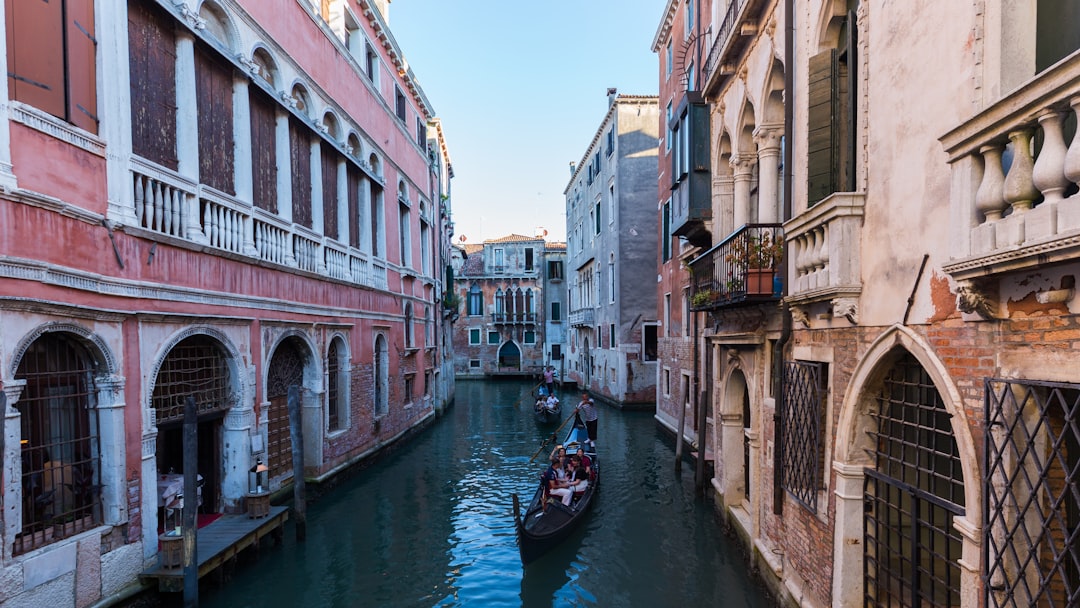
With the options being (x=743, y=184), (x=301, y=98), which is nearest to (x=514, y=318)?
(x=301, y=98)

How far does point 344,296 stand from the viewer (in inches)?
414

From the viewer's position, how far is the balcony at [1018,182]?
2.14 m

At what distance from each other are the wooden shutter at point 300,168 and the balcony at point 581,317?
619 inches

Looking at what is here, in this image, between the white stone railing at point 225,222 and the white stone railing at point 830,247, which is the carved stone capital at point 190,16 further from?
the white stone railing at point 830,247

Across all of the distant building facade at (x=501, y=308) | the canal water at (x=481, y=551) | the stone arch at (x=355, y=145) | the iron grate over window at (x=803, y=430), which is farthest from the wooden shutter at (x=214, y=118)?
the distant building facade at (x=501, y=308)

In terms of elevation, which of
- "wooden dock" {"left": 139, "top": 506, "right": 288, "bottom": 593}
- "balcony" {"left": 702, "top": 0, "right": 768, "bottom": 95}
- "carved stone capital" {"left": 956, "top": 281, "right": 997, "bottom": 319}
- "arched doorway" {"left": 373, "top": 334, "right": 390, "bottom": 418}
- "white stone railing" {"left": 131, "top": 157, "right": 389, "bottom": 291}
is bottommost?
"wooden dock" {"left": 139, "top": 506, "right": 288, "bottom": 593}

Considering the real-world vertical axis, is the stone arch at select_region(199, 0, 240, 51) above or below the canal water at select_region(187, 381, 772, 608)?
above

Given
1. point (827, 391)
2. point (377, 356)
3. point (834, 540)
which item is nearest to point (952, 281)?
point (827, 391)

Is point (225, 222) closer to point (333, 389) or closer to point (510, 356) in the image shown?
point (333, 389)

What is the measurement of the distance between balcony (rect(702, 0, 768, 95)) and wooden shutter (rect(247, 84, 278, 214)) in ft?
20.0

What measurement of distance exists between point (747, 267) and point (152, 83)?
6266 millimetres

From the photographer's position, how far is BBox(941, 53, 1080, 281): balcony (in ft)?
7.04

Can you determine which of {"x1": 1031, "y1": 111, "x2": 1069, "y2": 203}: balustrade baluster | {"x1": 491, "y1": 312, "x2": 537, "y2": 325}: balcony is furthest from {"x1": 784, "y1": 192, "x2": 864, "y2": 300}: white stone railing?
{"x1": 491, "y1": 312, "x2": 537, "y2": 325}: balcony

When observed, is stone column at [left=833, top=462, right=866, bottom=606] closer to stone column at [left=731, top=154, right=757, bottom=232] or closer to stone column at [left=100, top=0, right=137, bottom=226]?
stone column at [left=731, top=154, right=757, bottom=232]
